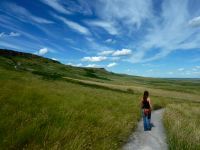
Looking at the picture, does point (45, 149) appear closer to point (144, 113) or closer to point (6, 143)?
point (6, 143)

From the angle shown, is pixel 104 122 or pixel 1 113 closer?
pixel 1 113

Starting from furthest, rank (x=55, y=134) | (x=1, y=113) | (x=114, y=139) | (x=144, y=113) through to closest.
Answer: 1. (x=144, y=113)
2. (x=114, y=139)
3. (x=1, y=113)
4. (x=55, y=134)

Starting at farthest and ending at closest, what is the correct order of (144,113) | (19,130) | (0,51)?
(0,51) < (144,113) < (19,130)

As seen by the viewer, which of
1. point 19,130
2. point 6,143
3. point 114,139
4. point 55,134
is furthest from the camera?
point 114,139

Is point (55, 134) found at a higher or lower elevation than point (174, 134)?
higher

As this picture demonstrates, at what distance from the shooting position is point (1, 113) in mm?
5969

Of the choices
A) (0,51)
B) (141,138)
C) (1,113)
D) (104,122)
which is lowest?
(141,138)

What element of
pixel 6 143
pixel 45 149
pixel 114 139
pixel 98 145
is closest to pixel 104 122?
pixel 114 139

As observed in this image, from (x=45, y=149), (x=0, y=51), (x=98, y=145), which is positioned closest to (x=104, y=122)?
(x=98, y=145)

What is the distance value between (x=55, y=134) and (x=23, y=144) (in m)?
0.95

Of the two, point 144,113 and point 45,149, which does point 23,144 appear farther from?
point 144,113

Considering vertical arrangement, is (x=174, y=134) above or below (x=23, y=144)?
below

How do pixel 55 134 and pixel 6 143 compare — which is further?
pixel 55 134

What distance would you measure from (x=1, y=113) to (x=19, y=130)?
127cm
